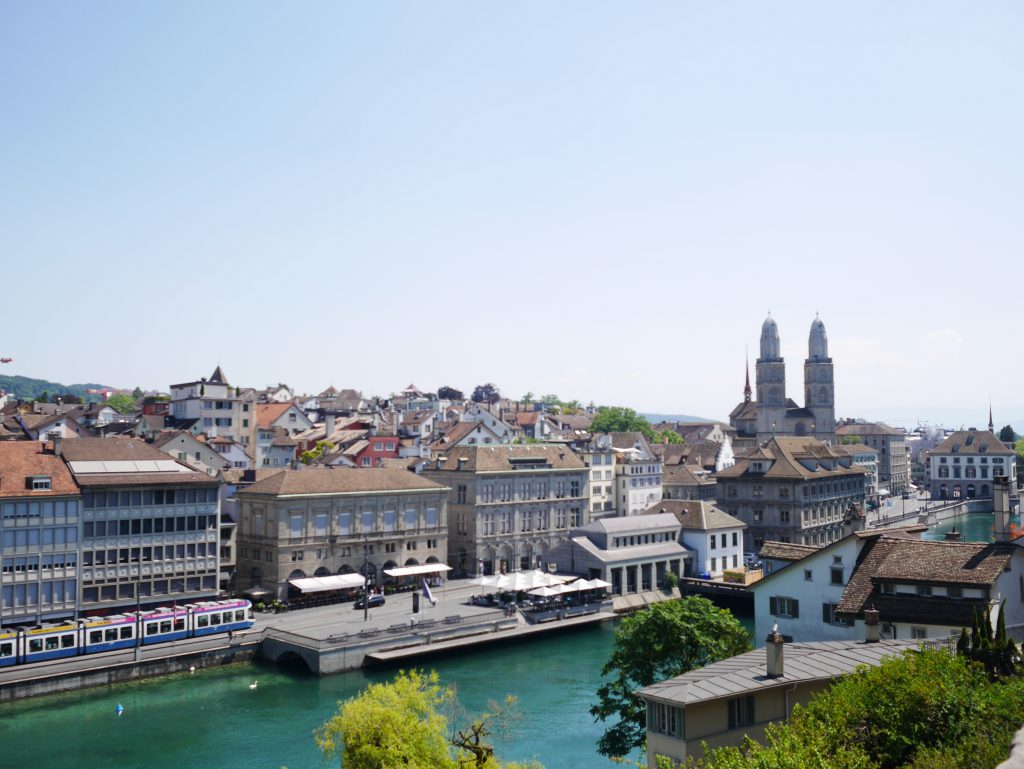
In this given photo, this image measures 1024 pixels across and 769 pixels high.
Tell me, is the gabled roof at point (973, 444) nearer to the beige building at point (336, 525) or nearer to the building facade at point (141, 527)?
the beige building at point (336, 525)

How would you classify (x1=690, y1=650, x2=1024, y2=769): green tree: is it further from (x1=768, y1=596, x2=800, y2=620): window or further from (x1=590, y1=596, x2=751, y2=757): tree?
(x1=768, y1=596, x2=800, y2=620): window

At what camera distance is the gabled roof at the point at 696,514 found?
3760 inches

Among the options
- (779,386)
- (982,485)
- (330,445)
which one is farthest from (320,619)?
(982,485)

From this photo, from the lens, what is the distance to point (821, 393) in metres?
186

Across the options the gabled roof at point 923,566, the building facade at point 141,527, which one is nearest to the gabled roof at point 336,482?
the building facade at point 141,527

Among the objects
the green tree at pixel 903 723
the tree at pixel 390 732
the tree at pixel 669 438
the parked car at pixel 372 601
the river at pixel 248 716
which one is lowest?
the river at pixel 248 716

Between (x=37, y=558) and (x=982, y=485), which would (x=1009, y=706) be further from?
(x=982, y=485)

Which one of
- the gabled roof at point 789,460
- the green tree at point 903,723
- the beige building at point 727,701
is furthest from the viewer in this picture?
the gabled roof at point 789,460

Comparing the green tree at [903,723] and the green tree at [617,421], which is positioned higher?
the green tree at [617,421]

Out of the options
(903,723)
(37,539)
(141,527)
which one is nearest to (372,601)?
(141,527)

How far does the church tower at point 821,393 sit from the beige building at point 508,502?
315 feet

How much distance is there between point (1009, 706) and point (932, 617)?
1935 cm

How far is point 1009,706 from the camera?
22.6m

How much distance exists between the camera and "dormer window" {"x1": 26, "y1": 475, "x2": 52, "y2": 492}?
64.8m
